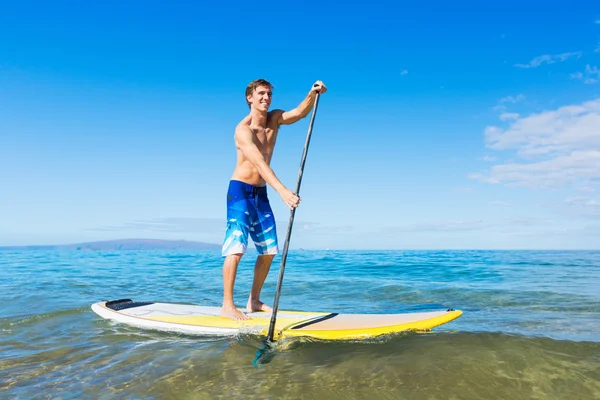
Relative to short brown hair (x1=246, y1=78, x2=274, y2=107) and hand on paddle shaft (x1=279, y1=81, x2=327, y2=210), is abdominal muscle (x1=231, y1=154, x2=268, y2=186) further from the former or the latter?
hand on paddle shaft (x1=279, y1=81, x2=327, y2=210)

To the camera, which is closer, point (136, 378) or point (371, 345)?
point (136, 378)

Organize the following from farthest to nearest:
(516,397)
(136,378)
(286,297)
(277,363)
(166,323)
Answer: (286,297) → (166,323) → (277,363) → (136,378) → (516,397)

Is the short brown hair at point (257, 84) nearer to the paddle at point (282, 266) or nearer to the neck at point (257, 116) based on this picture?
the neck at point (257, 116)

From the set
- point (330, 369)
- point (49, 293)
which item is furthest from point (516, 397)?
point (49, 293)

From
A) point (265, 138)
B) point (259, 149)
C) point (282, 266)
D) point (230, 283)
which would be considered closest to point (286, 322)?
point (282, 266)

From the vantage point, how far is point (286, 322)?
14.1ft

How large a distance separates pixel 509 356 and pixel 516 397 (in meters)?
0.75

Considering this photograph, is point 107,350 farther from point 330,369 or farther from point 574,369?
point 574,369

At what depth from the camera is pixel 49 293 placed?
7945 millimetres

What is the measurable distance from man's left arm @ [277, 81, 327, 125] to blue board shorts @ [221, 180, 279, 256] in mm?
844

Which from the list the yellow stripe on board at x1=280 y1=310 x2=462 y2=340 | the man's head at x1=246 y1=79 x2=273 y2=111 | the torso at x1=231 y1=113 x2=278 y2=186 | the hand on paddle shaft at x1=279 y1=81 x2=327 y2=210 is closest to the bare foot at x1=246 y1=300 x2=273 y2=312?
the yellow stripe on board at x1=280 y1=310 x2=462 y2=340

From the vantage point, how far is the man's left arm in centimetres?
446

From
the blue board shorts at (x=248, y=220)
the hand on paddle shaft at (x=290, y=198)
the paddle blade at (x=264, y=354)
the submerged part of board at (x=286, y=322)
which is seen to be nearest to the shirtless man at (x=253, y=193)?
the blue board shorts at (x=248, y=220)

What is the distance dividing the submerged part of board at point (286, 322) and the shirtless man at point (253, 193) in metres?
0.25
